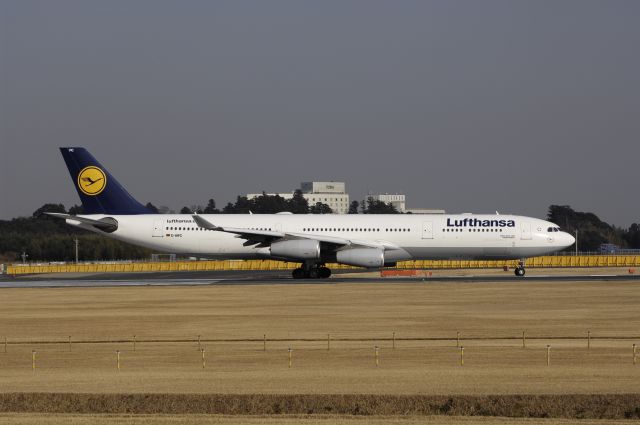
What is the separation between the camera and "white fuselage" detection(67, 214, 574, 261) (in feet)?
210

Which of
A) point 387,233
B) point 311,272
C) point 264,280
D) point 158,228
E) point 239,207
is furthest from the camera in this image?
point 239,207

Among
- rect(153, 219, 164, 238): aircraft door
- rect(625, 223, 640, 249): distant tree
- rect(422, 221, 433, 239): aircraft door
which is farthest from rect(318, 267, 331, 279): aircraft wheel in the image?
rect(625, 223, 640, 249): distant tree

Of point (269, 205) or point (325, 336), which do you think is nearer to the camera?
point (325, 336)

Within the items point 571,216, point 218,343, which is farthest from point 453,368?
→ point 571,216

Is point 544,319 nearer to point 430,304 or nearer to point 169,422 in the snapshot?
point 430,304

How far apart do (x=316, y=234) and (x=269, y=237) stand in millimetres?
3582

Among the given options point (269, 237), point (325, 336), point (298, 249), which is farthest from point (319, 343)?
point (269, 237)

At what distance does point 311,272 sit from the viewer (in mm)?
63781

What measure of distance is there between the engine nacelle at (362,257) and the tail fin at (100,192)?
14.8 meters

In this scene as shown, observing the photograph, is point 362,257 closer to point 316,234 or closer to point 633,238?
point 316,234

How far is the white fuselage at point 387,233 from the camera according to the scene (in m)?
64.0

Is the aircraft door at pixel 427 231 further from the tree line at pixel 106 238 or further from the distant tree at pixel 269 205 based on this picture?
the distant tree at pixel 269 205

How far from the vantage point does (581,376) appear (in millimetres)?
24297

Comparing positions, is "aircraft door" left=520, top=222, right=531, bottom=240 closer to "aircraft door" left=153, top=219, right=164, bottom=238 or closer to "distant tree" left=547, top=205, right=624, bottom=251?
"aircraft door" left=153, top=219, right=164, bottom=238
